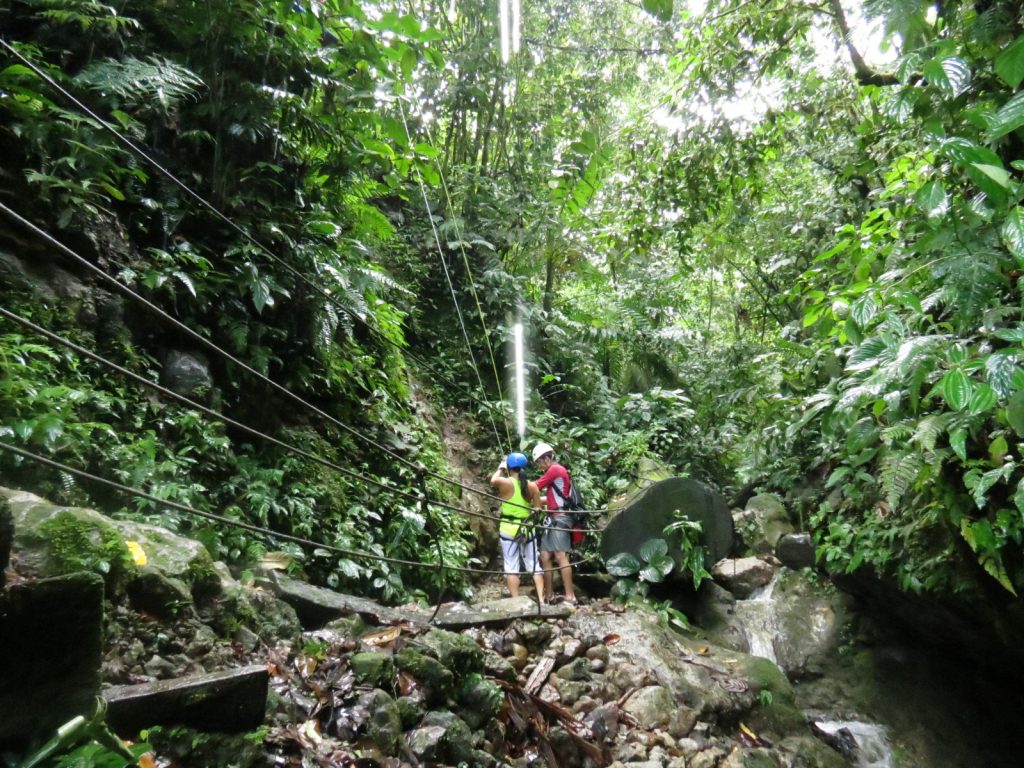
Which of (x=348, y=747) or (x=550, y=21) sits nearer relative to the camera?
(x=348, y=747)

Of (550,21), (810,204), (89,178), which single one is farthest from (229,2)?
(810,204)

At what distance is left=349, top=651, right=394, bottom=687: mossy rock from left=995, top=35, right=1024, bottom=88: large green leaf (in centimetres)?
339

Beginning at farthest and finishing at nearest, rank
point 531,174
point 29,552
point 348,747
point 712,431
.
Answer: point 712,431
point 531,174
point 348,747
point 29,552

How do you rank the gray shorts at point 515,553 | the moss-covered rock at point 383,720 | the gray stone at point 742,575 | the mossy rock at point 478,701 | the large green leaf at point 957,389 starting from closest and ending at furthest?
the large green leaf at point 957,389 → the moss-covered rock at point 383,720 → the mossy rock at point 478,701 → the gray shorts at point 515,553 → the gray stone at point 742,575

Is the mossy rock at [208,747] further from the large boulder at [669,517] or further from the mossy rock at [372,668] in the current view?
the large boulder at [669,517]

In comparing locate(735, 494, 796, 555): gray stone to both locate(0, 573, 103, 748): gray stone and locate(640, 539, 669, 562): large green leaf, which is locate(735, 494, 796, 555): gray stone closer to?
locate(640, 539, 669, 562): large green leaf

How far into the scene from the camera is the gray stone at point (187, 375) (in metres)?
5.03

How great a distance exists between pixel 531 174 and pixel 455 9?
8.44 feet

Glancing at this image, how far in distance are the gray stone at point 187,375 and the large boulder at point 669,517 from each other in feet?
14.6

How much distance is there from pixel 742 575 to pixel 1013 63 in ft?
23.2

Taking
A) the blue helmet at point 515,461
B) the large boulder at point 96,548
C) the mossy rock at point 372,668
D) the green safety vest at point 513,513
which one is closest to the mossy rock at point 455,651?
the mossy rock at point 372,668

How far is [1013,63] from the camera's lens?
1.68 m

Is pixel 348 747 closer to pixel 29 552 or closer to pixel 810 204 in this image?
pixel 29 552

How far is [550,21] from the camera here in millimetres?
9883
